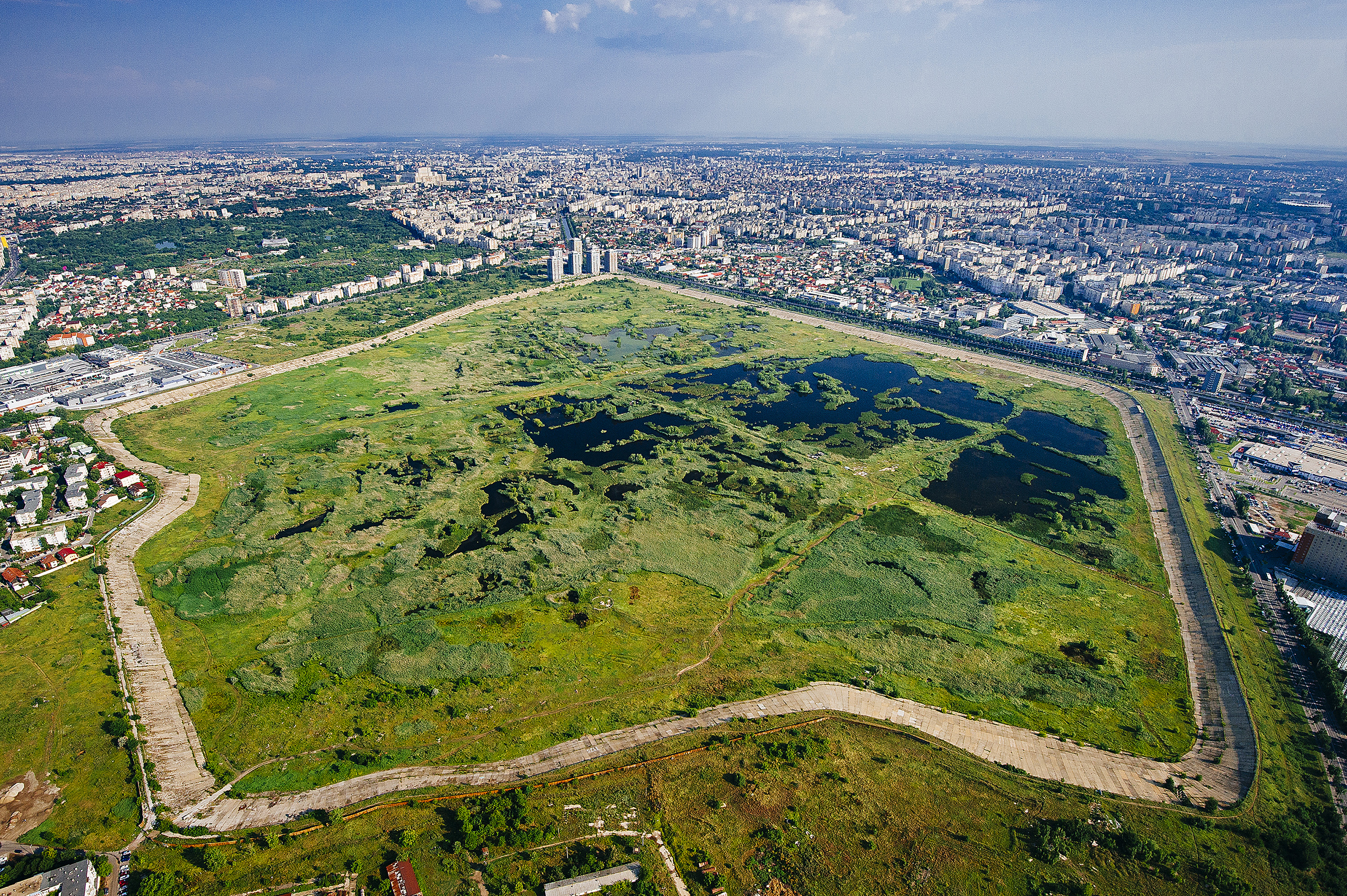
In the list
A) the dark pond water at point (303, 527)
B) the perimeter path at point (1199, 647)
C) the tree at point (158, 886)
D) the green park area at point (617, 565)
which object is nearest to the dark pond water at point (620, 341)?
the green park area at point (617, 565)

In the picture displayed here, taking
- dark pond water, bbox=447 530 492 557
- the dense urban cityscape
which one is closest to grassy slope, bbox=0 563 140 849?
the dense urban cityscape

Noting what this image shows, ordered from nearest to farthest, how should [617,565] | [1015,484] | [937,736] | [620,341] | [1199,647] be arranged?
[937,736]
[1199,647]
[617,565]
[1015,484]
[620,341]

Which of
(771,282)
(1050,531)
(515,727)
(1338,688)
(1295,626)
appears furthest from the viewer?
(771,282)

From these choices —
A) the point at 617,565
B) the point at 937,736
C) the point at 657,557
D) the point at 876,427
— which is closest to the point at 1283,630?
the point at 937,736

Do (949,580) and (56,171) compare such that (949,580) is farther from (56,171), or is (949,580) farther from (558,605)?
(56,171)

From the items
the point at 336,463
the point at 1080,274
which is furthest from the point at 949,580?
the point at 1080,274

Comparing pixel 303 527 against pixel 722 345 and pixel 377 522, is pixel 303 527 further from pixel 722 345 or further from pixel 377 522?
pixel 722 345

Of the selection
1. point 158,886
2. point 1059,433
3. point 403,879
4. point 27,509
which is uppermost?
point 27,509

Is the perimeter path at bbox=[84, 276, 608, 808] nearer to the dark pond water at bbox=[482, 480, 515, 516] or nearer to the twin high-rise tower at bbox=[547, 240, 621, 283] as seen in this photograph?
the dark pond water at bbox=[482, 480, 515, 516]
